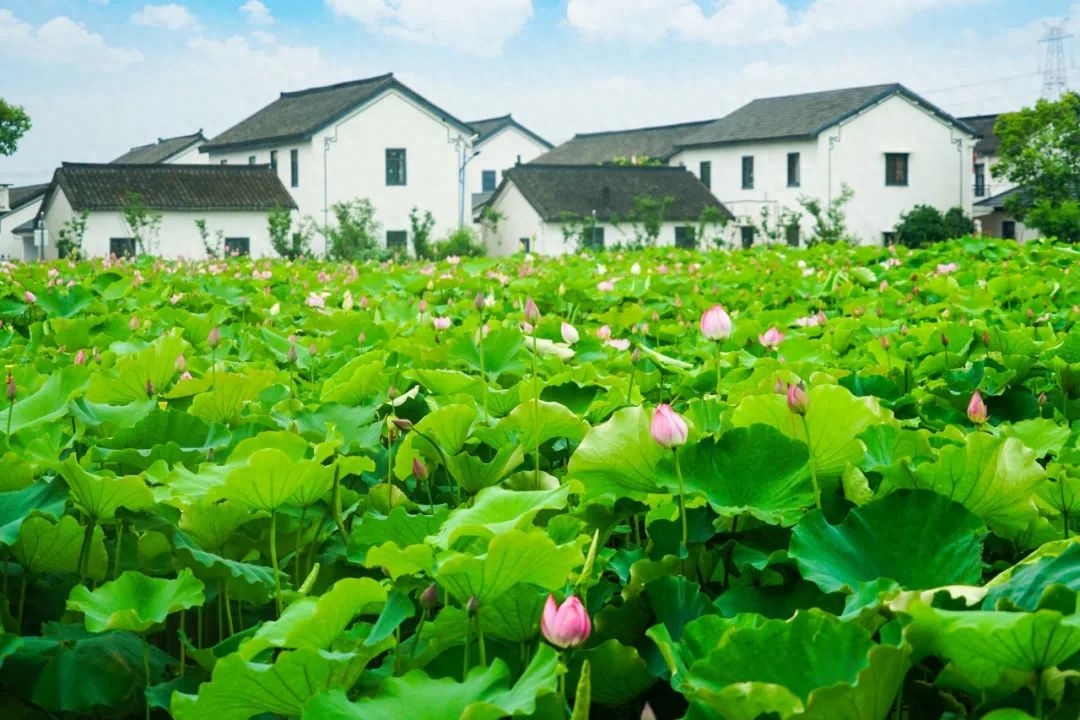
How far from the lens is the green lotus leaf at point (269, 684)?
88 centimetres

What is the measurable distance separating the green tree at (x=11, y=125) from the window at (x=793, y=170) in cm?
2592

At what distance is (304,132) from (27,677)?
3591cm

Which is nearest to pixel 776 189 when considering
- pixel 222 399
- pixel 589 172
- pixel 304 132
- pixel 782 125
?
pixel 782 125

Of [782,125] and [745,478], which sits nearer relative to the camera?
[745,478]

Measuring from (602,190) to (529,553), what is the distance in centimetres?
3718

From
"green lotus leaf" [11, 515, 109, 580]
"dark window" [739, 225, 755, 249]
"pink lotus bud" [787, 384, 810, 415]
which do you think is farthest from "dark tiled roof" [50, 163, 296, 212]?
"pink lotus bud" [787, 384, 810, 415]

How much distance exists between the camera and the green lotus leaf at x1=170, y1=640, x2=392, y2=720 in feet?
2.90

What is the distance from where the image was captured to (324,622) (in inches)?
36.9

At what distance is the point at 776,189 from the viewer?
128 ft

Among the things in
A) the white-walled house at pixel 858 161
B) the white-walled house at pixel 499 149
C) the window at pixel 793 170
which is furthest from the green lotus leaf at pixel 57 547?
the white-walled house at pixel 499 149

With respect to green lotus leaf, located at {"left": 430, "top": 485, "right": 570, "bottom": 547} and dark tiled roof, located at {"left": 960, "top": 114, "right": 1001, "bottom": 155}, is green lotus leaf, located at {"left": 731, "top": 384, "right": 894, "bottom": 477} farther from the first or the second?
dark tiled roof, located at {"left": 960, "top": 114, "right": 1001, "bottom": 155}

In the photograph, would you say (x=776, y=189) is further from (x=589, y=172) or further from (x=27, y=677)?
(x=27, y=677)

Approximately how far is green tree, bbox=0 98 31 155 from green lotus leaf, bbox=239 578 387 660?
4484 cm

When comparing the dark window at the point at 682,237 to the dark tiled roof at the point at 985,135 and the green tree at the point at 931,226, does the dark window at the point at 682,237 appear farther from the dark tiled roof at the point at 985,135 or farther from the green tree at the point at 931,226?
the dark tiled roof at the point at 985,135
